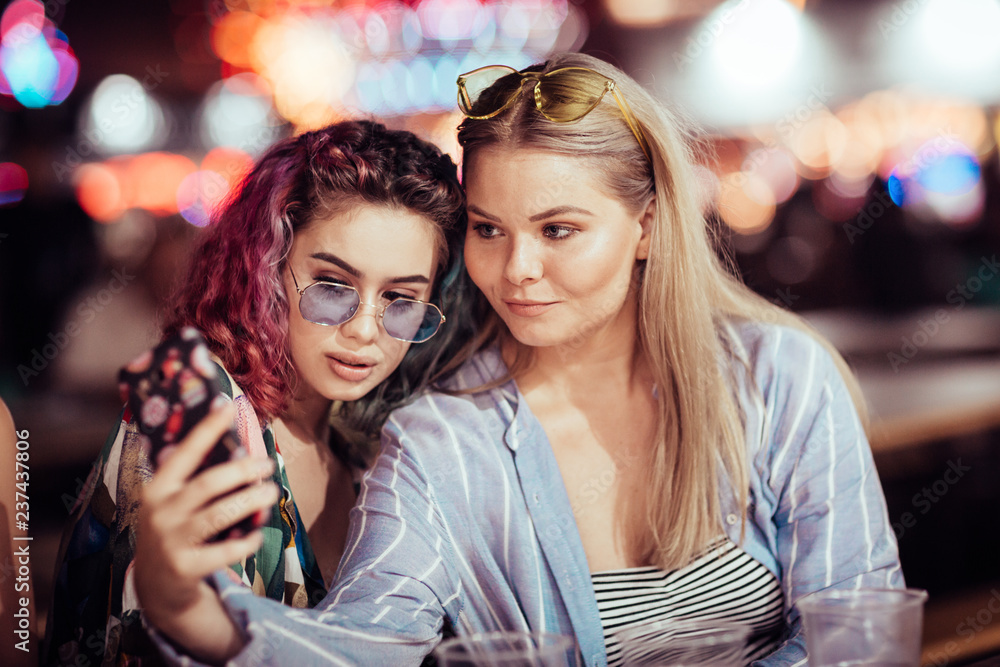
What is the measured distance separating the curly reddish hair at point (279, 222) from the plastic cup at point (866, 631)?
1161mm

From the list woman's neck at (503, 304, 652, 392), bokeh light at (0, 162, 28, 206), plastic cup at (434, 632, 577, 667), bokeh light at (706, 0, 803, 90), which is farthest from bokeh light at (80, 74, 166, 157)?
plastic cup at (434, 632, 577, 667)

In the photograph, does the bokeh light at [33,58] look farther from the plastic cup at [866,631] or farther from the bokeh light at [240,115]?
the plastic cup at [866,631]

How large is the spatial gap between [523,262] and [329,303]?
45 cm

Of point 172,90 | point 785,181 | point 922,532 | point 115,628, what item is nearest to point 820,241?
point 785,181

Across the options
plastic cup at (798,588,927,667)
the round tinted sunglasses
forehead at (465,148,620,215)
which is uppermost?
forehead at (465,148,620,215)

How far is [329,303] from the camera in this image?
5.60ft

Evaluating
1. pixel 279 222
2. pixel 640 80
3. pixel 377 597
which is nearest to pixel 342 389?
pixel 279 222

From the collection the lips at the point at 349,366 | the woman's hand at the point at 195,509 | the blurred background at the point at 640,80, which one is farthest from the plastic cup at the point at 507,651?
the blurred background at the point at 640,80

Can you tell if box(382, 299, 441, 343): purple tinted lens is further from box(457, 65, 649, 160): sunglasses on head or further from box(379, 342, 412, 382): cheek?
box(457, 65, 649, 160): sunglasses on head

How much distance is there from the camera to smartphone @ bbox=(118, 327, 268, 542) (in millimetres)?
973

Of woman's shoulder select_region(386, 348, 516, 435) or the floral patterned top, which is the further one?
woman's shoulder select_region(386, 348, 516, 435)

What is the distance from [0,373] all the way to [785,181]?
847 centimetres

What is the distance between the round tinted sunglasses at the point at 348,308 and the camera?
1703mm

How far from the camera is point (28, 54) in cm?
607
